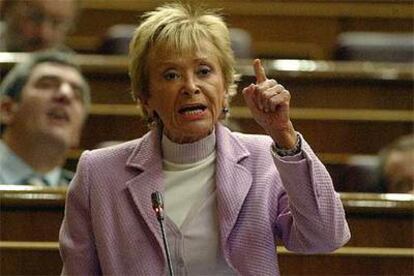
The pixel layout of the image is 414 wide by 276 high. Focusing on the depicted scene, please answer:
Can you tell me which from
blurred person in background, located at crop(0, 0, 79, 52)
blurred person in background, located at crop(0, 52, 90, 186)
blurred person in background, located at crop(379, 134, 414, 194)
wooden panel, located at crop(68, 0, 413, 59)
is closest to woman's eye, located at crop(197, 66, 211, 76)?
blurred person in background, located at crop(0, 52, 90, 186)

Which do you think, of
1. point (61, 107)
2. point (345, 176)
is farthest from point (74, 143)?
point (345, 176)

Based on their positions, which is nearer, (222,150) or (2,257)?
(222,150)

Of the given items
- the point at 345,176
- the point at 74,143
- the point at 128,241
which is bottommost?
the point at 345,176

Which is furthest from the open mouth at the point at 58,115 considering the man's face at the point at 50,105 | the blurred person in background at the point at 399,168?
the blurred person in background at the point at 399,168

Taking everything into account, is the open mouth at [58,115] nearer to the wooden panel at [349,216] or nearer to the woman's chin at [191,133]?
the wooden panel at [349,216]

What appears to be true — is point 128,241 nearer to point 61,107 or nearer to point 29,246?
point 29,246

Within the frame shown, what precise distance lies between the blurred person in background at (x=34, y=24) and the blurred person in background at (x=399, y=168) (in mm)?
566

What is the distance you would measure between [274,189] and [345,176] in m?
0.81

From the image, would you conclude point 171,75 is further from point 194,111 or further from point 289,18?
point 289,18

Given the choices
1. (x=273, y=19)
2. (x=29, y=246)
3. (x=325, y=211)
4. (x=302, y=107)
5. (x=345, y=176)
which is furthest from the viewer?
(x=273, y=19)

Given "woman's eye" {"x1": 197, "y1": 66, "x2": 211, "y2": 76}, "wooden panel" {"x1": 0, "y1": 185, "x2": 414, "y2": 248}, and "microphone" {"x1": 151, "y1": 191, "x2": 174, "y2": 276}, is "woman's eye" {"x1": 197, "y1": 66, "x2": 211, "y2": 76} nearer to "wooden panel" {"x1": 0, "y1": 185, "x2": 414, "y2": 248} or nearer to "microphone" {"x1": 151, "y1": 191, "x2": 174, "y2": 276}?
"microphone" {"x1": 151, "y1": 191, "x2": 174, "y2": 276}

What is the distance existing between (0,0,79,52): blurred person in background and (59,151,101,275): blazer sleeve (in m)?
0.88

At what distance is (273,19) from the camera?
90.0 inches

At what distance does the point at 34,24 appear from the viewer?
1801 millimetres
